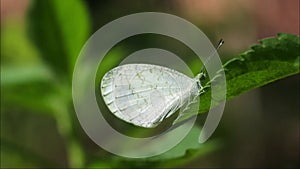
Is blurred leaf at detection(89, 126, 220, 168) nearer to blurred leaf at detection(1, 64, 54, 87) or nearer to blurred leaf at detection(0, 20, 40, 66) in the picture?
blurred leaf at detection(1, 64, 54, 87)

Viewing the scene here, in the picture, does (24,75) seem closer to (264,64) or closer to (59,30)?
(59,30)

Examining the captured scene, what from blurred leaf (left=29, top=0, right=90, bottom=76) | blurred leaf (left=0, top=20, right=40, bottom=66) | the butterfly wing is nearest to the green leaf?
the butterfly wing

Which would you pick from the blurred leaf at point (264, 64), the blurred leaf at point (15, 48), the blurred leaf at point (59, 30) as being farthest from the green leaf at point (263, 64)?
the blurred leaf at point (15, 48)

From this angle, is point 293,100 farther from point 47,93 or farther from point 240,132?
point 47,93

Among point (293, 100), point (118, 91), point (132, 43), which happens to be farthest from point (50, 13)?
point (293, 100)

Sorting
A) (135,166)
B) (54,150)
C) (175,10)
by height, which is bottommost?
(54,150)

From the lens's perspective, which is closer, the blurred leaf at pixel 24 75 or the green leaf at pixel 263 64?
the green leaf at pixel 263 64

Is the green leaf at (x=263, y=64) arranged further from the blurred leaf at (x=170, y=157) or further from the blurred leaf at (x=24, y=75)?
the blurred leaf at (x=24, y=75)
